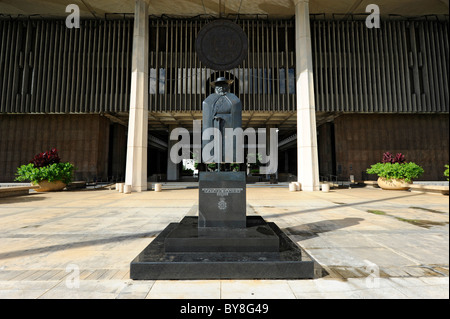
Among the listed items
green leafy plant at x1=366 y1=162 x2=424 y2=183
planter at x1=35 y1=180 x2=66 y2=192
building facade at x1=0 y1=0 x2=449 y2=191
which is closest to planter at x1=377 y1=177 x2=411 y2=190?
green leafy plant at x1=366 y1=162 x2=424 y2=183

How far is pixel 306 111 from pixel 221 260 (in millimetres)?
14770

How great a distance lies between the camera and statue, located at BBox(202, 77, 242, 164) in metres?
4.54

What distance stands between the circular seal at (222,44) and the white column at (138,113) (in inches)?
490

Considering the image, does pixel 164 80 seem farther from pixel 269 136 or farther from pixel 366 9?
pixel 366 9

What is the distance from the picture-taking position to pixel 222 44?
4.59 m

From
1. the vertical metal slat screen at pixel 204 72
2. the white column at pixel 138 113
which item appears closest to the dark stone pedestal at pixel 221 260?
the white column at pixel 138 113

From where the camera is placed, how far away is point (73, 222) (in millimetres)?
6168

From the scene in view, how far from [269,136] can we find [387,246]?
78.5ft

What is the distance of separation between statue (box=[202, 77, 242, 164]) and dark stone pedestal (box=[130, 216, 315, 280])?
1623mm

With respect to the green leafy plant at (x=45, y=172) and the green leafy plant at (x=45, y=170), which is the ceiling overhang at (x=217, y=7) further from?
the green leafy plant at (x=45, y=172)

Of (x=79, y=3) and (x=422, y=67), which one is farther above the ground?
(x=79, y=3)

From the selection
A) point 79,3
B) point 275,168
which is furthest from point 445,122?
point 79,3

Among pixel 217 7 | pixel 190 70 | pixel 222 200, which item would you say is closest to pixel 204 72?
pixel 190 70

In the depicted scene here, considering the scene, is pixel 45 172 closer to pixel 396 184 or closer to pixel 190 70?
pixel 190 70
